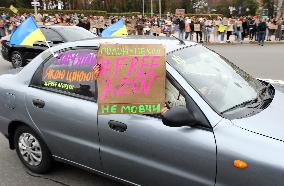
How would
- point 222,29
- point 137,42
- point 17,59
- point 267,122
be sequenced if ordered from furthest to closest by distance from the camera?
point 222,29
point 17,59
point 137,42
point 267,122

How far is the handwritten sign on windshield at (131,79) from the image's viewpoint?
10.5ft

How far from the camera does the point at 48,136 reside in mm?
3971

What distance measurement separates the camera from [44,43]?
10945 millimetres

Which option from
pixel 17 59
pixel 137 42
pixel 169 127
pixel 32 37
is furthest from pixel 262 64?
pixel 169 127

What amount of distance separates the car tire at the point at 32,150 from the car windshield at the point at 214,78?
5.84 ft

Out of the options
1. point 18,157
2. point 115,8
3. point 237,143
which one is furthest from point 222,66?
point 115,8

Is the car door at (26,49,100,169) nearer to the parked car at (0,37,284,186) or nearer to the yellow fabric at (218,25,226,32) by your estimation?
the parked car at (0,37,284,186)

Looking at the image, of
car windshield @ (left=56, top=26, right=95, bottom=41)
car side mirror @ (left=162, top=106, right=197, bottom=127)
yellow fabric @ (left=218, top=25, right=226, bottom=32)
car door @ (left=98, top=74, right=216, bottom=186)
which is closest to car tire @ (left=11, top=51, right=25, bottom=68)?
car windshield @ (left=56, top=26, right=95, bottom=41)

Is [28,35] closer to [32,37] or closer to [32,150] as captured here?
[32,37]

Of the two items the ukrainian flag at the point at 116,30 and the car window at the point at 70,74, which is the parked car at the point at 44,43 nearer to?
the ukrainian flag at the point at 116,30

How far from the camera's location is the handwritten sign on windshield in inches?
126

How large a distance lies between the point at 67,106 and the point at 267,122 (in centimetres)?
188

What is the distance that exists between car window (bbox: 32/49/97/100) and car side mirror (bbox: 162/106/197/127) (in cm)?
91

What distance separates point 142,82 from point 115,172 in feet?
2.92
